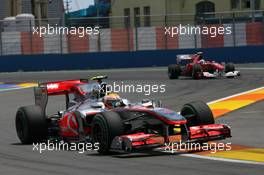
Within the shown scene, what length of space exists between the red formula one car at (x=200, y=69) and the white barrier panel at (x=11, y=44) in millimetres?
11987

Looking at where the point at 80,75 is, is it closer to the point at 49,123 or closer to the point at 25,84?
the point at 25,84

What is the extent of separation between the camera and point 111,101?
1238 cm

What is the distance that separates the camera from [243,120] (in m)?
15.4

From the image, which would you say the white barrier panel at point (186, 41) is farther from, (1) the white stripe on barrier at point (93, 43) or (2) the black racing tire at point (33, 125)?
(2) the black racing tire at point (33, 125)

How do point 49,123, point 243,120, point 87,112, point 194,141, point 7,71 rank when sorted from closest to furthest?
point 194,141
point 87,112
point 49,123
point 243,120
point 7,71

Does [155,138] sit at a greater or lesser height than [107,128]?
lesser

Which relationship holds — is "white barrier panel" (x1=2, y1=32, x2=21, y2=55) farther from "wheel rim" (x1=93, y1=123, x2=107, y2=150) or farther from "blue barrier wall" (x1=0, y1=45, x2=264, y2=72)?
"wheel rim" (x1=93, y1=123, x2=107, y2=150)

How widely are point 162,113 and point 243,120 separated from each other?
4.52 meters

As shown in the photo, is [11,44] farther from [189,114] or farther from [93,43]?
[189,114]

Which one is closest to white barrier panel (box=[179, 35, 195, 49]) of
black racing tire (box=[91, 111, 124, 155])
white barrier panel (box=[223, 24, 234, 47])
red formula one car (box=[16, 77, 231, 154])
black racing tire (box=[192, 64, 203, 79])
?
white barrier panel (box=[223, 24, 234, 47])

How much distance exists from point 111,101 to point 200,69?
14.5 meters

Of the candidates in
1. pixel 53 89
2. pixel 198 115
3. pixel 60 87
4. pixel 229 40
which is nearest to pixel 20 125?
pixel 53 89

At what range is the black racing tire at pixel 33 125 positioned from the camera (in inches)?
507

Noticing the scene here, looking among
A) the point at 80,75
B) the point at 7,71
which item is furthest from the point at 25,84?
the point at 7,71
